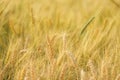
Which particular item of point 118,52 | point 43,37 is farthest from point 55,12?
point 118,52

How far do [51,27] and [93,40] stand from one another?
1.20 ft

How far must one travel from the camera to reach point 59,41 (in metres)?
1.99

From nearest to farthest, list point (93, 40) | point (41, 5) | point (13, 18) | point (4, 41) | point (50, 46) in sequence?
point (50, 46) → point (93, 40) → point (4, 41) → point (13, 18) → point (41, 5)

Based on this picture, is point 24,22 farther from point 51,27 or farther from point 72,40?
point 72,40

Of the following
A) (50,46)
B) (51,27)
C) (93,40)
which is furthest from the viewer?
(51,27)

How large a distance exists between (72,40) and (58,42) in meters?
0.07

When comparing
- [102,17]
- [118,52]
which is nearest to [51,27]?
[102,17]

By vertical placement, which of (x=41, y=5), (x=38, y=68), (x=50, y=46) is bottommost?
(x=41, y=5)

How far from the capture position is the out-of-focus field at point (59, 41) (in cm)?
159

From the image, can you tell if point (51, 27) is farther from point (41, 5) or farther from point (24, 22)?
point (41, 5)

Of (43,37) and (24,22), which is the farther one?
(24,22)

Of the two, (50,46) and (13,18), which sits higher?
(50,46)

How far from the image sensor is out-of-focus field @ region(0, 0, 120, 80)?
5.21ft

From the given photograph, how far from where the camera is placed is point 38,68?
171 cm
